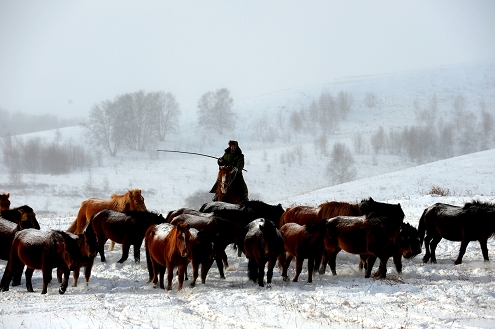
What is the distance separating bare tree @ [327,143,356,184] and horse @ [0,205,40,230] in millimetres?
70289

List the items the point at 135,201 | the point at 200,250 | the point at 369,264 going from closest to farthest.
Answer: the point at 200,250, the point at 369,264, the point at 135,201

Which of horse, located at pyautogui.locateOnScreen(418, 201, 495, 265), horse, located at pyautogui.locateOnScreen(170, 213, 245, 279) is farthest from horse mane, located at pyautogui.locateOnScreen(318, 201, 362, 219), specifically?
horse, located at pyautogui.locateOnScreen(170, 213, 245, 279)

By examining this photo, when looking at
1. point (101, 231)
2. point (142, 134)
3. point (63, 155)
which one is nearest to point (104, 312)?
point (101, 231)

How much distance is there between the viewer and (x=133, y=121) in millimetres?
102438

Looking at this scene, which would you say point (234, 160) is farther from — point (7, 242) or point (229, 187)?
point (7, 242)

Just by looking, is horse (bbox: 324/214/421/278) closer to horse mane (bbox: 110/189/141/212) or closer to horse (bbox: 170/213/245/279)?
horse (bbox: 170/213/245/279)

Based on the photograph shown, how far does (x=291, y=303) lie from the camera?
883 cm

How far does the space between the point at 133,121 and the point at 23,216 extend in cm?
9108

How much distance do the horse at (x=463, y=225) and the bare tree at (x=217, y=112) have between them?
330 ft

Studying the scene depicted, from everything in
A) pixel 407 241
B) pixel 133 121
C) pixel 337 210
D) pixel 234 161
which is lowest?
pixel 407 241

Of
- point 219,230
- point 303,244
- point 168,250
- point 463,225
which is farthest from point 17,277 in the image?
point 463,225

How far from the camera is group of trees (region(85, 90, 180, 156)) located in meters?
98.6

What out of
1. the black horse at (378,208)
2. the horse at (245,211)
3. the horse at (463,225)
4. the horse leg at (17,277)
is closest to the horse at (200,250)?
the horse at (245,211)

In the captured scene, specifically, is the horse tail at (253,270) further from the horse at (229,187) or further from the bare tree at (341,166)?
the bare tree at (341,166)
